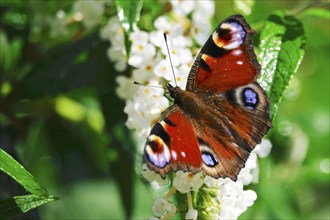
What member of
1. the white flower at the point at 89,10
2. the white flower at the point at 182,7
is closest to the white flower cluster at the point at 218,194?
the white flower at the point at 182,7

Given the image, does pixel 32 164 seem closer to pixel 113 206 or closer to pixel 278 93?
pixel 113 206

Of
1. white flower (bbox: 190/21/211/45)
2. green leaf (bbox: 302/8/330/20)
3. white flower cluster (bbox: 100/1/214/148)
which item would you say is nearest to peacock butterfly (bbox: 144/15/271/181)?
white flower cluster (bbox: 100/1/214/148)

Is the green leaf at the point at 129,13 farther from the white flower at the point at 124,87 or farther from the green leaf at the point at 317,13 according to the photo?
the green leaf at the point at 317,13

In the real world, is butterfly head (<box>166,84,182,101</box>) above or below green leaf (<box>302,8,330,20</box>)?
below

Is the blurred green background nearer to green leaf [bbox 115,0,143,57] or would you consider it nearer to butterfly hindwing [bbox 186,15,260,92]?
green leaf [bbox 115,0,143,57]

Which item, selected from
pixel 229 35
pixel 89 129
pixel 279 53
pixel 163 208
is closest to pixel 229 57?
pixel 229 35
